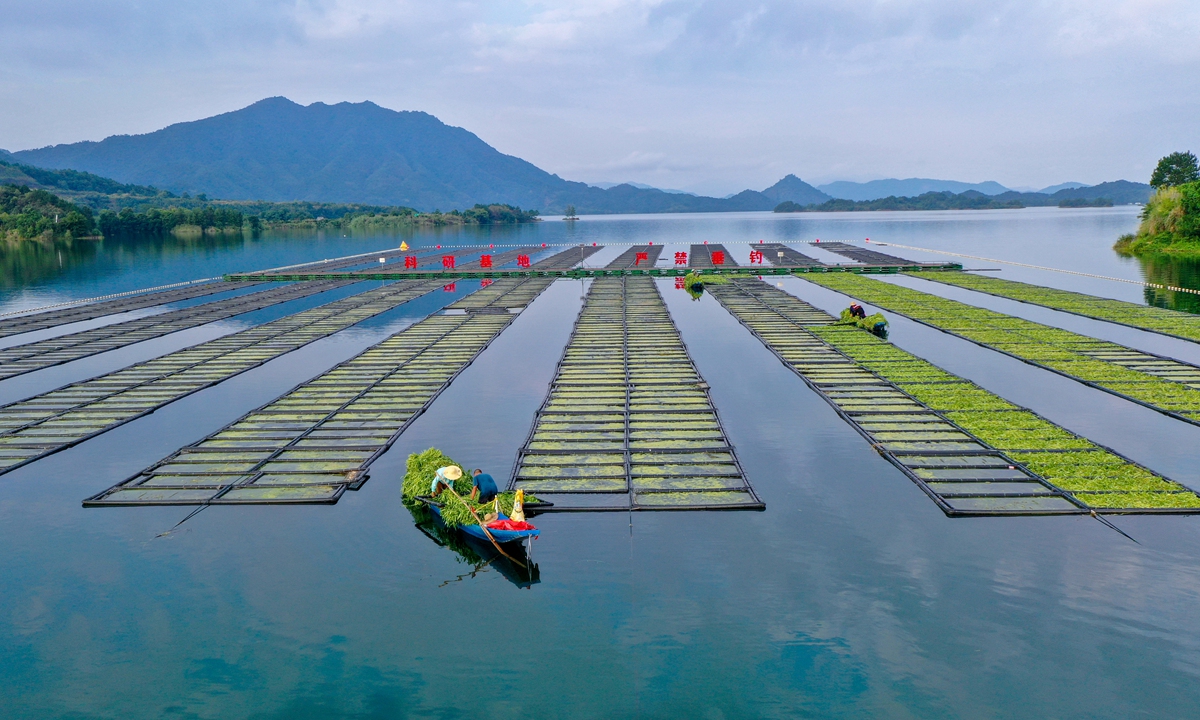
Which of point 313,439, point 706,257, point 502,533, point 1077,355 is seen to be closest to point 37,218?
point 706,257

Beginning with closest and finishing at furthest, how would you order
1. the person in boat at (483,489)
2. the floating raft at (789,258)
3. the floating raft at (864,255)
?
the person in boat at (483,489) < the floating raft at (864,255) < the floating raft at (789,258)

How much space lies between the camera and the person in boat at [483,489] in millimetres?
18359

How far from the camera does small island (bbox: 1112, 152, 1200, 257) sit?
285 ft

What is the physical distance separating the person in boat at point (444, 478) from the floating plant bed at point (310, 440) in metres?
3.08

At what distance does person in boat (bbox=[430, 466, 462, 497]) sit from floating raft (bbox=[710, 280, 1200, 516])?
12514 millimetres

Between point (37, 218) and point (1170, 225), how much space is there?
185859 mm

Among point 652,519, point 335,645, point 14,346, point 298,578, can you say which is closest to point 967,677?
point 652,519

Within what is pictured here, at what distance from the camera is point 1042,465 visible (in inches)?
836

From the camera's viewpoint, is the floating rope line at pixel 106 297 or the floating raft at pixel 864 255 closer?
the floating rope line at pixel 106 297

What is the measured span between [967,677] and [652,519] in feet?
25.7

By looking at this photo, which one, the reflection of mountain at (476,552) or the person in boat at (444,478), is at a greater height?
the person in boat at (444,478)

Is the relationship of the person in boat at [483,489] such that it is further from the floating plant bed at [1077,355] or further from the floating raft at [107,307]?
the floating raft at [107,307]

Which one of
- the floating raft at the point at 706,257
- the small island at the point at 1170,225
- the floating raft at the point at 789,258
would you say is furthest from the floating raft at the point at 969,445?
the small island at the point at 1170,225

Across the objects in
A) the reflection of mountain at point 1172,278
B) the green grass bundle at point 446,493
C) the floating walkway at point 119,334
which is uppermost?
the reflection of mountain at point 1172,278
